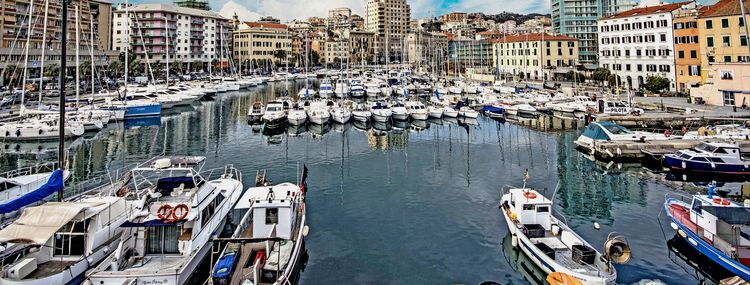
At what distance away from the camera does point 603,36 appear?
256 feet

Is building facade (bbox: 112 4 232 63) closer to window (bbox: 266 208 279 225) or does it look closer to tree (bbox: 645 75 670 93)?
tree (bbox: 645 75 670 93)

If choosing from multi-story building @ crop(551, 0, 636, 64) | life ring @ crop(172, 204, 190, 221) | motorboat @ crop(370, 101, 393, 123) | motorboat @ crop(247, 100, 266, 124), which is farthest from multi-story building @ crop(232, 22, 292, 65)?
life ring @ crop(172, 204, 190, 221)

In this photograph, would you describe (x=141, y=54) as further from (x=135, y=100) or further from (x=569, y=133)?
(x=569, y=133)

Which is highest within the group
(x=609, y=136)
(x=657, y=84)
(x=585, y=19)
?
(x=585, y=19)

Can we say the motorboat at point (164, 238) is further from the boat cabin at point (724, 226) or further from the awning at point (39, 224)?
the boat cabin at point (724, 226)

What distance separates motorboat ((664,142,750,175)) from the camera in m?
27.7

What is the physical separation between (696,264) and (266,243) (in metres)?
14.8

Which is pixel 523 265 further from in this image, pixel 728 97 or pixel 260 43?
pixel 260 43

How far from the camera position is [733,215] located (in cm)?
1574

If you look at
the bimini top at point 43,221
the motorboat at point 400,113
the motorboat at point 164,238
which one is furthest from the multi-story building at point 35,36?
the bimini top at point 43,221

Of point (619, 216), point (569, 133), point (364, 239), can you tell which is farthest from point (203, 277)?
point (569, 133)

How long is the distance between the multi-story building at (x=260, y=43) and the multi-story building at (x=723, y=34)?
110420 millimetres

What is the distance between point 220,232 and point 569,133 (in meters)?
37.4

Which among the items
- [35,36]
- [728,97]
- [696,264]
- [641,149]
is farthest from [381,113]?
[35,36]
